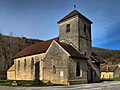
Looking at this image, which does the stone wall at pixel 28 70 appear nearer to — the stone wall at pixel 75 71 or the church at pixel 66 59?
the church at pixel 66 59

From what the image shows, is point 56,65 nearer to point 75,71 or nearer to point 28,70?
point 75,71

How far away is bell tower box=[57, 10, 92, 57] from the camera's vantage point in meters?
38.0

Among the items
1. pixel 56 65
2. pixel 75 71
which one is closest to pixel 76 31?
pixel 56 65

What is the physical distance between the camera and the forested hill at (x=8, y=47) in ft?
207

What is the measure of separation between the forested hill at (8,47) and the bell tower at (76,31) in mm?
28770

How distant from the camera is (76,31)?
3803cm

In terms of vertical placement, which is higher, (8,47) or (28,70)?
(8,47)

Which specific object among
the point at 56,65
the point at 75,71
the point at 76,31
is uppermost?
the point at 76,31

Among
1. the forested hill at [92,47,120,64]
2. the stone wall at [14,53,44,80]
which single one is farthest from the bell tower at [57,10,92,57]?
the forested hill at [92,47,120,64]

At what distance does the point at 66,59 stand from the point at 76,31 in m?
7.71

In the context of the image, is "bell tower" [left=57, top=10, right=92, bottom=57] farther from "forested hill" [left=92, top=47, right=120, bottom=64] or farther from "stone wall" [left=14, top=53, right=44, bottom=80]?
"forested hill" [left=92, top=47, right=120, bottom=64]

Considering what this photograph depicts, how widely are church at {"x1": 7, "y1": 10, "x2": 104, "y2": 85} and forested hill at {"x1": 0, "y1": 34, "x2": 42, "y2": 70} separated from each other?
16606 mm

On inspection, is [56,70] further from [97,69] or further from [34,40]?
[34,40]

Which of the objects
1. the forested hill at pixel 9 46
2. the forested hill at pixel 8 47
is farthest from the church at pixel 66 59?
the forested hill at pixel 9 46
